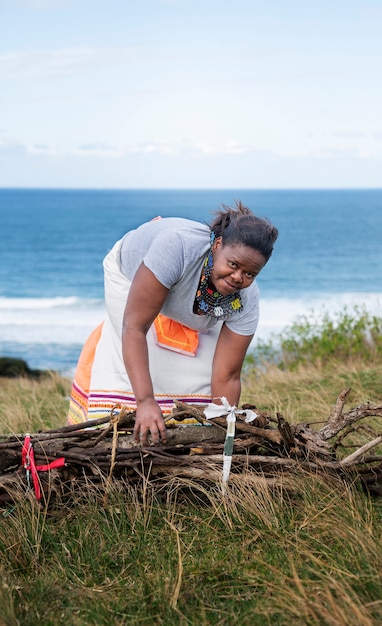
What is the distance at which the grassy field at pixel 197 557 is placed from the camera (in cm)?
248

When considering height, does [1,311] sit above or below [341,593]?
below

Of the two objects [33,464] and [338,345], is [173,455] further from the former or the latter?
[338,345]

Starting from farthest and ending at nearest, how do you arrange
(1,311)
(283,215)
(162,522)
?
(283,215)
(1,311)
(162,522)

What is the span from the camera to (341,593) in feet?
7.98

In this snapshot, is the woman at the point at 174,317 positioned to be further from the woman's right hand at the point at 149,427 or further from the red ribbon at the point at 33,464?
the red ribbon at the point at 33,464

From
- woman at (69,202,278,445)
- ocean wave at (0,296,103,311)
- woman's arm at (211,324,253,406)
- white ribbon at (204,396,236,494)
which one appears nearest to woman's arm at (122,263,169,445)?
woman at (69,202,278,445)

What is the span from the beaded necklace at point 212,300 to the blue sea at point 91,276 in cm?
30

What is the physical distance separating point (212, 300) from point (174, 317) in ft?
1.04

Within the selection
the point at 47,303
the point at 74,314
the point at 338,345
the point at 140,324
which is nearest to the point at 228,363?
the point at 140,324

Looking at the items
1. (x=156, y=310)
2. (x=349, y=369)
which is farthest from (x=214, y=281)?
(x=349, y=369)

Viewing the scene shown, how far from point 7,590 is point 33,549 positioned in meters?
0.39

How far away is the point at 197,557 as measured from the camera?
290 centimetres

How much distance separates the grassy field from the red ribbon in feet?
0.31

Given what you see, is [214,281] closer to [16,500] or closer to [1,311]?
[16,500]
